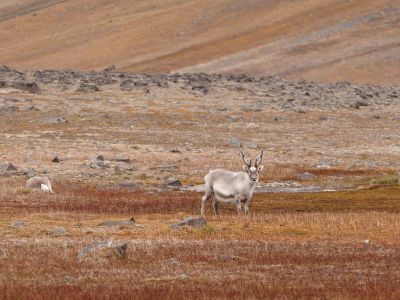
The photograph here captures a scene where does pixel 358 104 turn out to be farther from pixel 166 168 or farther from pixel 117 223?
pixel 117 223

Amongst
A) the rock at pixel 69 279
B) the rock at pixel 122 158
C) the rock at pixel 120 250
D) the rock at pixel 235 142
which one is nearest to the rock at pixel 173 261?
the rock at pixel 120 250

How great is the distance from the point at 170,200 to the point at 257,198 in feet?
14.8

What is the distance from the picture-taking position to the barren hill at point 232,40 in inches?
5773

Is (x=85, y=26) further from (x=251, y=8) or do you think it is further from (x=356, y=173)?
(x=356, y=173)

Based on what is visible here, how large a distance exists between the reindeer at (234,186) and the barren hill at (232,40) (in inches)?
4136

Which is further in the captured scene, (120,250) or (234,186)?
(234,186)

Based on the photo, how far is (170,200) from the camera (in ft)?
130

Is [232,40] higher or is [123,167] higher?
[123,167]

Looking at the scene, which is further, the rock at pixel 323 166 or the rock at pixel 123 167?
the rock at pixel 323 166

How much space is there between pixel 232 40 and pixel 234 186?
426ft

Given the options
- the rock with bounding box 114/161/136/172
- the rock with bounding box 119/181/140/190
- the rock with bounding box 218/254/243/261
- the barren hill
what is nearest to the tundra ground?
the rock with bounding box 218/254/243/261

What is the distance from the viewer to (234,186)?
33781 millimetres

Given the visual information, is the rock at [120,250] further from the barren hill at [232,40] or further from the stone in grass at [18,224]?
the barren hill at [232,40]

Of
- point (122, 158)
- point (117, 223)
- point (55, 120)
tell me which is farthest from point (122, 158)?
point (117, 223)
